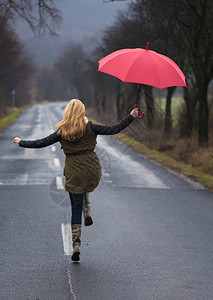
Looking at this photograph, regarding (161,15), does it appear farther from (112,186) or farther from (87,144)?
(87,144)

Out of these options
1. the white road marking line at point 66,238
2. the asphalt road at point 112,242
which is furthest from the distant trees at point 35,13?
the white road marking line at point 66,238

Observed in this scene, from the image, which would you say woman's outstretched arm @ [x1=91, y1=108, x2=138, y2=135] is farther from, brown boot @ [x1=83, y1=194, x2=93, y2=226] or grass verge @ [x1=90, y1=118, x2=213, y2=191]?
grass verge @ [x1=90, y1=118, x2=213, y2=191]

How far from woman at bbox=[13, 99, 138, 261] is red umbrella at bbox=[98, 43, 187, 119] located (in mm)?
516

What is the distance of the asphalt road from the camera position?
4.29 meters

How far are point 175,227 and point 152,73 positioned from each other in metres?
2.65

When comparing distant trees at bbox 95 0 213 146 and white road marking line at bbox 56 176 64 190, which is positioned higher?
distant trees at bbox 95 0 213 146

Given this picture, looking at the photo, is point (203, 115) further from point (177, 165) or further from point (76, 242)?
point (76, 242)

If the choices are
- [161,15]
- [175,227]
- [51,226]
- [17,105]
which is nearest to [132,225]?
[175,227]

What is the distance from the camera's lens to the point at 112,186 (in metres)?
10.4

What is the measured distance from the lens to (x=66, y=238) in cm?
601

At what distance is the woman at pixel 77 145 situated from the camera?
15.5 feet

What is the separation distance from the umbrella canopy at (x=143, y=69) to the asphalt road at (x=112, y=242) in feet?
6.78

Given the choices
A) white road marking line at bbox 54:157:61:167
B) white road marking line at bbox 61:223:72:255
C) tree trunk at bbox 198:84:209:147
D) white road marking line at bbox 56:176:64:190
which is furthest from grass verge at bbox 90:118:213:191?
white road marking line at bbox 61:223:72:255

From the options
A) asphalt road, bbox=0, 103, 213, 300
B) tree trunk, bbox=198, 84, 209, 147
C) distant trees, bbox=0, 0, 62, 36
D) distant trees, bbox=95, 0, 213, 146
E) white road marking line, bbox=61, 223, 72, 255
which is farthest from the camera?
distant trees, bbox=0, 0, 62, 36
